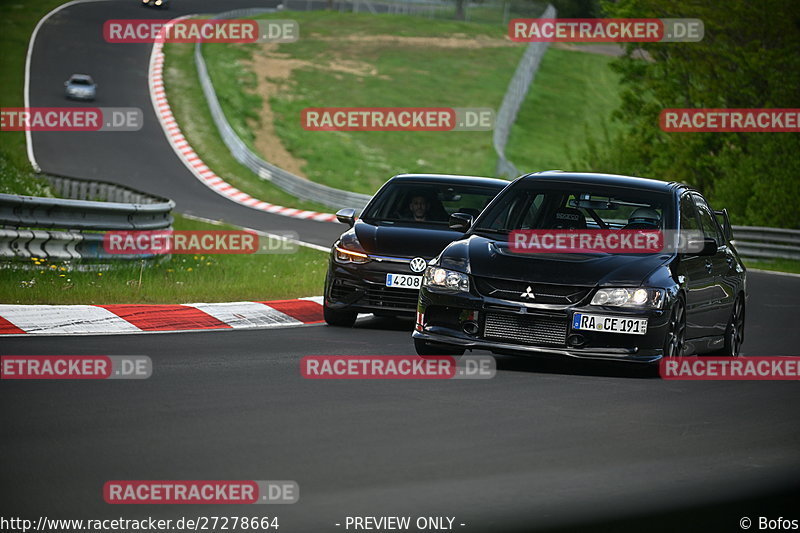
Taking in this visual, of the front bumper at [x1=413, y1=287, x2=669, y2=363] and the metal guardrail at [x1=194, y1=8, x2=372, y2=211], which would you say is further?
the metal guardrail at [x1=194, y1=8, x2=372, y2=211]

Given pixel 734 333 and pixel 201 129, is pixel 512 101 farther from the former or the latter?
pixel 734 333

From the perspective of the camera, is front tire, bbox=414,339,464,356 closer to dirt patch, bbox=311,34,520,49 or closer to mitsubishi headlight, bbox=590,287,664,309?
mitsubishi headlight, bbox=590,287,664,309

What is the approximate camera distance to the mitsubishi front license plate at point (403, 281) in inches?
511

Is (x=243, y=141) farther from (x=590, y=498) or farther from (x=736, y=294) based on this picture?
(x=590, y=498)

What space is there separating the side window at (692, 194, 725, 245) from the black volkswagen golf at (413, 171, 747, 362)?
0.62 meters

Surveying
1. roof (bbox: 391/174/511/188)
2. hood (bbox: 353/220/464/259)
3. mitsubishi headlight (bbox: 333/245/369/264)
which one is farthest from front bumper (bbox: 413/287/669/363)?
roof (bbox: 391/174/511/188)

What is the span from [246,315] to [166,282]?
8.58 feet

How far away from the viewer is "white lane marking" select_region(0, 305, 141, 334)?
11.6m

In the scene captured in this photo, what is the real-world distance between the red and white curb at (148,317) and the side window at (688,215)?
4040mm

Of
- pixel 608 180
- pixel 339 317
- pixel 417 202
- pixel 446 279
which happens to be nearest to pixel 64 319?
pixel 339 317

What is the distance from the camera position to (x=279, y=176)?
43344mm

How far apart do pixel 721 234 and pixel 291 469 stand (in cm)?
688

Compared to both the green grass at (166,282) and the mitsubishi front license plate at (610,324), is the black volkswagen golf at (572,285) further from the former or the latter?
the green grass at (166,282)

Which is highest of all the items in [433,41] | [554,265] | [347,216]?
[433,41]
